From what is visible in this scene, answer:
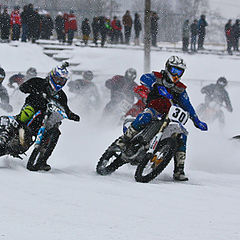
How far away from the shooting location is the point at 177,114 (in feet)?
27.7

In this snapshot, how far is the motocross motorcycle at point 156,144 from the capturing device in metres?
8.45

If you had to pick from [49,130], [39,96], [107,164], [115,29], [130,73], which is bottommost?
[107,164]

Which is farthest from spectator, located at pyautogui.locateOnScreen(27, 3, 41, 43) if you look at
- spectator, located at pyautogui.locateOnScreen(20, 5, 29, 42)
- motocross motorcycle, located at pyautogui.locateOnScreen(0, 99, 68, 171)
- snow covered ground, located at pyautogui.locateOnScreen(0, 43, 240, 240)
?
motocross motorcycle, located at pyautogui.locateOnScreen(0, 99, 68, 171)

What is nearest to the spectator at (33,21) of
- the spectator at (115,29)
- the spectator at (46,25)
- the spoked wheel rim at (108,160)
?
the spectator at (46,25)

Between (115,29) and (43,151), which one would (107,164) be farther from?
(115,29)

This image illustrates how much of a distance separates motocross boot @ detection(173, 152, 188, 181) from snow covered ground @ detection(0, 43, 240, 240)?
0.12 m

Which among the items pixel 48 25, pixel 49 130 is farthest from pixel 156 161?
pixel 48 25

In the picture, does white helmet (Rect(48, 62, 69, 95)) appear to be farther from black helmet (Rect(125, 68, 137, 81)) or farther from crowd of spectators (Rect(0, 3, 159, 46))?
crowd of spectators (Rect(0, 3, 159, 46))

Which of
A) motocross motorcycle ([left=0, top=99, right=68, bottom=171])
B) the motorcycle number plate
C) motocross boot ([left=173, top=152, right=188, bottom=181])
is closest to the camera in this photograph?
the motorcycle number plate

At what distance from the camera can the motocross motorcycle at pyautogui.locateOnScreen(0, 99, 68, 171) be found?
878 cm

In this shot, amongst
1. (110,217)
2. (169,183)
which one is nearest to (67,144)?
(169,183)

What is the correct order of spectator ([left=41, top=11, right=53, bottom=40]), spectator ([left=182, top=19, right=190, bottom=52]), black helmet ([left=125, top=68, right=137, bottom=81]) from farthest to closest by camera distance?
spectator ([left=41, top=11, right=53, bottom=40]) → spectator ([left=182, top=19, right=190, bottom=52]) → black helmet ([left=125, top=68, right=137, bottom=81])

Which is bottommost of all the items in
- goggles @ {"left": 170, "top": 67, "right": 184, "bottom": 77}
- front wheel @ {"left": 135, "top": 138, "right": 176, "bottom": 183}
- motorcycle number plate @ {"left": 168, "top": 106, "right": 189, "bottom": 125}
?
front wheel @ {"left": 135, "top": 138, "right": 176, "bottom": 183}

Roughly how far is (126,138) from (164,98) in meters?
0.76
